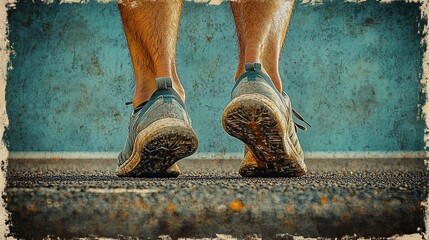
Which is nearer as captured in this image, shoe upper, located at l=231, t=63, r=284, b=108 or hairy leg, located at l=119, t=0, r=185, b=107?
shoe upper, located at l=231, t=63, r=284, b=108

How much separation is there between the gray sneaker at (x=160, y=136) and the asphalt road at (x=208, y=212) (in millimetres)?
267

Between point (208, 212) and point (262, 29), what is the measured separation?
1.78 ft

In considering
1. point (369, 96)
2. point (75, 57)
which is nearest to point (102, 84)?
point (75, 57)

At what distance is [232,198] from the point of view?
2.23 feet

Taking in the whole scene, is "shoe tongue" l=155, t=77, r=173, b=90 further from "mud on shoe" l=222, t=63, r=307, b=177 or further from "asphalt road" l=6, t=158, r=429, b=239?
"asphalt road" l=6, t=158, r=429, b=239

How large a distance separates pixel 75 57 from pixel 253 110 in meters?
2.47

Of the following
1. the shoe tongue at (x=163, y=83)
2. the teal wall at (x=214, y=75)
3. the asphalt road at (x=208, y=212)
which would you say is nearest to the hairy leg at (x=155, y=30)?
the shoe tongue at (x=163, y=83)

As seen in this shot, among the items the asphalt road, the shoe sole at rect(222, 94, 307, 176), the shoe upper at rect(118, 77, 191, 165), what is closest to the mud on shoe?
the shoe sole at rect(222, 94, 307, 176)

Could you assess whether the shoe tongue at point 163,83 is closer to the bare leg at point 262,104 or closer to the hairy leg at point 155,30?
the hairy leg at point 155,30

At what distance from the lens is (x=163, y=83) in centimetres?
110

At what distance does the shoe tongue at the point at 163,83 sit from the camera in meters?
1.10

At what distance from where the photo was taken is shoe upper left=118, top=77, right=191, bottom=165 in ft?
3.32

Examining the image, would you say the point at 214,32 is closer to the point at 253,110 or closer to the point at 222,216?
the point at 253,110

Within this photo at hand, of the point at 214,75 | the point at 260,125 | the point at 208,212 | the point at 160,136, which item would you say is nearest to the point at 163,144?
the point at 160,136
